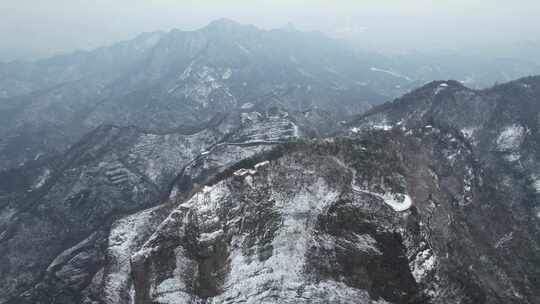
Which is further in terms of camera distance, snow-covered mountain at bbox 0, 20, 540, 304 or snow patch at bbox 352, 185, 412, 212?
snow patch at bbox 352, 185, 412, 212

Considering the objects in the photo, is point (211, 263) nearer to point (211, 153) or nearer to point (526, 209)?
point (211, 153)

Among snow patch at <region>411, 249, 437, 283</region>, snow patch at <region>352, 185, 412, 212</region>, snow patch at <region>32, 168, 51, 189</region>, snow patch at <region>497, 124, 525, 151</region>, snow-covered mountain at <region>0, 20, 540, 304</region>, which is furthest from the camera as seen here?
snow patch at <region>32, 168, 51, 189</region>

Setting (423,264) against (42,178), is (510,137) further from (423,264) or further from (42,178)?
(42,178)

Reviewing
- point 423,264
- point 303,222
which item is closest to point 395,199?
point 423,264

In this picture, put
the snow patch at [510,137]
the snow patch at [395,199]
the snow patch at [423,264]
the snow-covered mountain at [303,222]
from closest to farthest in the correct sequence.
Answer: the snow patch at [423,264]
the snow-covered mountain at [303,222]
the snow patch at [395,199]
the snow patch at [510,137]

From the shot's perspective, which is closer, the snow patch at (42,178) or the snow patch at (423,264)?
the snow patch at (423,264)

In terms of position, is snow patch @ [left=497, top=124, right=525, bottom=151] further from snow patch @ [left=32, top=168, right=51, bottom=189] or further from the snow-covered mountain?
snow patch @ [left=32, top=168, right=51, bottom=189]

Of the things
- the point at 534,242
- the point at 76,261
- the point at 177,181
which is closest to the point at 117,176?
the point at 177,181

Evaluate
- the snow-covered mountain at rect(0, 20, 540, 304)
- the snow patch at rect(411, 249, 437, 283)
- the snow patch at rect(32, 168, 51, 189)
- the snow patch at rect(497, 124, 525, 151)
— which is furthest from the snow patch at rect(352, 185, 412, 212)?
the snow patch at rect(32, 168, 51, 189)

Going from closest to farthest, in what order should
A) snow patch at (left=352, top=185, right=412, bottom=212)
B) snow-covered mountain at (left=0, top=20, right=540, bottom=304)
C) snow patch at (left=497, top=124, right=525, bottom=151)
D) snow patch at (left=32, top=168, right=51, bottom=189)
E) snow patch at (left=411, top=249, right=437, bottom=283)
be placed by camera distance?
1. snow patch at (left=411, top=249, right=437, bottom=283)
2. snow-covered mountain at (left=0, top=20, right=540, bottom=304)
3. snow patch at (left=352, top=185, right=412, bottom=212)
4. snow patch at (left=497, top=124, right=525, bottom=151)
5. snow patch at (left=32, top=168, right=51, bottom=189)

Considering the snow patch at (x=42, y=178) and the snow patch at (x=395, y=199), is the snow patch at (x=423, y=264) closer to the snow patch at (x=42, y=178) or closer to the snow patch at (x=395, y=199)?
the snow patch at (x=395, y=199)

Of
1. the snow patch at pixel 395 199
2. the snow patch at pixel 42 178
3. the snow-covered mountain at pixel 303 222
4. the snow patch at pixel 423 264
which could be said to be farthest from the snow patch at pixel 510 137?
the snow patch at pixel 42 178
